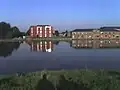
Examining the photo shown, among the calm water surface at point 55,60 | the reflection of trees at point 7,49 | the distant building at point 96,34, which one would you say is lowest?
the reflection of trees at point 7,49

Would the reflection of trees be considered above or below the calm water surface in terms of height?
below

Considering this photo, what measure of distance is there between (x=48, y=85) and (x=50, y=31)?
122 metres

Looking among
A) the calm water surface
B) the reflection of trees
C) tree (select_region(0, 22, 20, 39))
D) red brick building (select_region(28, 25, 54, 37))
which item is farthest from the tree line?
the calm water surface

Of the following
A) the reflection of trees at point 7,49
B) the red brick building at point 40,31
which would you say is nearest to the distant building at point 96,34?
the red brick building at point 40,31

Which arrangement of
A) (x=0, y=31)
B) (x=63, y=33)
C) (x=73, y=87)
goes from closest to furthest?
(x=73, y=87), (x=0, y=31), (x=63, y=33)

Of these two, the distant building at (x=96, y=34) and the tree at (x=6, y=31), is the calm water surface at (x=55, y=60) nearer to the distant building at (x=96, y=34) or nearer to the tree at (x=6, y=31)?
the tree at (x=6, y=31)

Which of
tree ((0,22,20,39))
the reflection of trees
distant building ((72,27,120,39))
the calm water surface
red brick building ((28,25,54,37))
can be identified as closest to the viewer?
the calm water surface

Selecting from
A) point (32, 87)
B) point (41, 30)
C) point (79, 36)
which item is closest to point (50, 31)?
point (41, 30)

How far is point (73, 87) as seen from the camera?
32.1ft

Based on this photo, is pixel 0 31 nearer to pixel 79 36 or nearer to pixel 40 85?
pixel 79 36

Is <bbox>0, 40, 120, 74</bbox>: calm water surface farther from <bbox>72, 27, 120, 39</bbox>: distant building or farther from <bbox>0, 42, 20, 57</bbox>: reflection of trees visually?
<bbox>72, 27, 120, 39</bbox>: distant building

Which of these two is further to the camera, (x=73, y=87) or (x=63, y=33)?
(x=63, y=33)

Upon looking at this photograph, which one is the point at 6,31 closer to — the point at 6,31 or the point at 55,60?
the point at 6,31

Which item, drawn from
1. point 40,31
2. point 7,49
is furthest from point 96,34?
point 7,49
